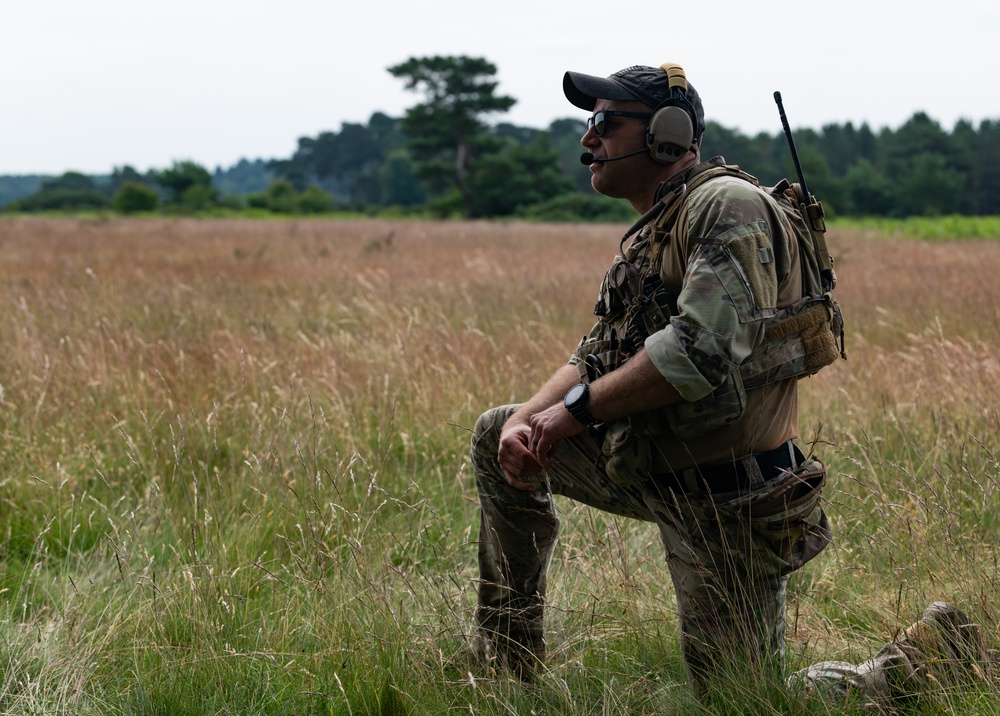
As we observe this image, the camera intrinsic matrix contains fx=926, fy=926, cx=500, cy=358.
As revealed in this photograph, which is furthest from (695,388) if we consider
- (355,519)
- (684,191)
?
(355,519)

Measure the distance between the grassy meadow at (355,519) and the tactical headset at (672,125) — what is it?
0.92 metres

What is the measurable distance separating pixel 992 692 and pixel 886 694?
30 centimetres

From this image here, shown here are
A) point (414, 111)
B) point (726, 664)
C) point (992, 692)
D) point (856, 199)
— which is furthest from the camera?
point (856, 199)

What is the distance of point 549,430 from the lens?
87.4 inches

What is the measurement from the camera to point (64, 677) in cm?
243

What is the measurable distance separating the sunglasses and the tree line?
38392mm

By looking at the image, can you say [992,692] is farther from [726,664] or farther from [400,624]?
[400,624]

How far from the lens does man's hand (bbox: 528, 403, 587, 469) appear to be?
221 cm

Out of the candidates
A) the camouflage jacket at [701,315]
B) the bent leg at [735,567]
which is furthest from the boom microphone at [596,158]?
the bent leg at [735,567]

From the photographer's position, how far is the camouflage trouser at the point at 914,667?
2209 millimetres

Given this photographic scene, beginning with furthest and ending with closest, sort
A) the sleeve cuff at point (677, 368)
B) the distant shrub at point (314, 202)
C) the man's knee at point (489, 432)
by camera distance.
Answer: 1. the distant shrub at point (314, 202)
2. the man's knee at point (489, 432)
3. the sleeve cuff at point (677, 368)

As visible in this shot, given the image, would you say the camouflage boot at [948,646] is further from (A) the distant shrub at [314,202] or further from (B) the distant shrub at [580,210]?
(A) the distant shrub at [314,202]

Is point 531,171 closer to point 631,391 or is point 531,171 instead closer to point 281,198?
point 281,198

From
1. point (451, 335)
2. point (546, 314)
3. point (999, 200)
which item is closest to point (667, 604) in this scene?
point (451, 335)
